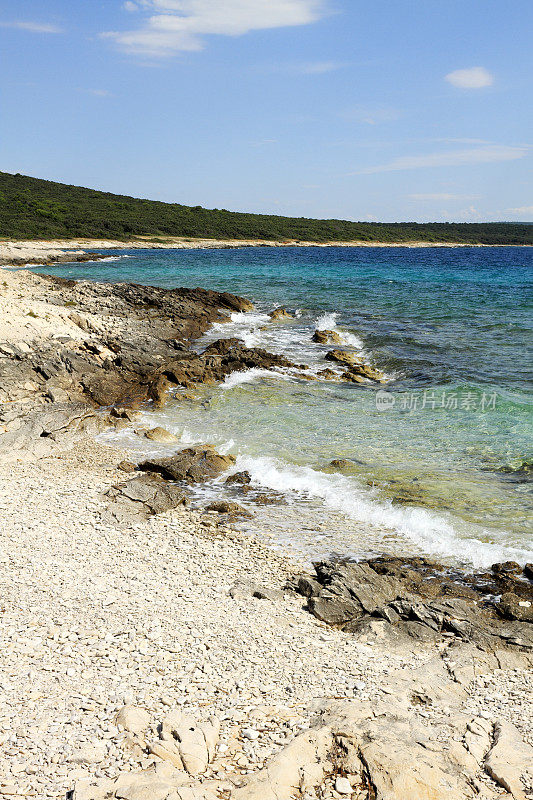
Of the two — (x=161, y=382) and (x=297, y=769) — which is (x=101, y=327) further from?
(x=297, y=769)

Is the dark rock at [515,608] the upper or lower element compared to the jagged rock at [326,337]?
lower

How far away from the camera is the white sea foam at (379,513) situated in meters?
8.76

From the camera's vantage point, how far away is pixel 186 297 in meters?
31.9

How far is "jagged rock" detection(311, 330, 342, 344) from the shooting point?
83.4 feet

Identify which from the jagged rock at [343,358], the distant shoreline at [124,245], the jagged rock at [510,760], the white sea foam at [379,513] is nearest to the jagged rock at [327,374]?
the jagged rock at [343,358]

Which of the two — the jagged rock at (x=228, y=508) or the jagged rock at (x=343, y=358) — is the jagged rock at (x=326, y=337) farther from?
the jagged rock at (x=228, y=508)

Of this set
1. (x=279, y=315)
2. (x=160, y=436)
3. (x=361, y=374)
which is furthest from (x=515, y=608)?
(x=279, y=315)

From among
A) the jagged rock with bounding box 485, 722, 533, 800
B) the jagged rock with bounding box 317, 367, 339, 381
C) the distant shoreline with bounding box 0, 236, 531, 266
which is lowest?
the jagged rock with bounding box 485, 722, 533, 800

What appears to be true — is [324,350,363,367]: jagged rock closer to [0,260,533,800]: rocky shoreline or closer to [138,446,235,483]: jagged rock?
[138,446,235,483]: jagged rock

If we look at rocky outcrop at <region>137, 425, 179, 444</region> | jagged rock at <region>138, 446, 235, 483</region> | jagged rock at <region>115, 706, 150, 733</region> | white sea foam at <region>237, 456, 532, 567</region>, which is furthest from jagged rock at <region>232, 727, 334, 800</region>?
rocky outcrop at <region>137, 425, 179, 444</region>

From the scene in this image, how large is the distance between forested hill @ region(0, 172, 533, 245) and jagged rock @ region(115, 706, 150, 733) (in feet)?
244

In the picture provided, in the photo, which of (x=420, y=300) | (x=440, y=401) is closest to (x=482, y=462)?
(x=440, y=401)

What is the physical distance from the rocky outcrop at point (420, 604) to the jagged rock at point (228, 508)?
2228 millimetres

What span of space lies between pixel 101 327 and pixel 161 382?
6.02 metres
